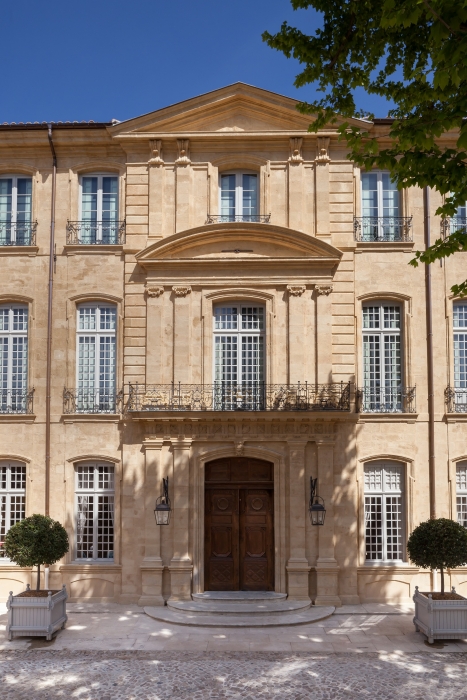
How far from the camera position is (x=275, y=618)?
1481 cm

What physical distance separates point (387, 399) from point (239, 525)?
4.51 m

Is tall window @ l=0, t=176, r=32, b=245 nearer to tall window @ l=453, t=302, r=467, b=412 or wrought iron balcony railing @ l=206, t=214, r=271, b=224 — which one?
wrought iron balcony railing @ l=206, t=214, r=271, b=224

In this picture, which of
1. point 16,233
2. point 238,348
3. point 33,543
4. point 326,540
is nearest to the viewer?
point 33,543

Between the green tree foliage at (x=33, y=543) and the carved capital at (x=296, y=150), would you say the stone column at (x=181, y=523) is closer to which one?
the green tree foliage at (x=33, y=543)

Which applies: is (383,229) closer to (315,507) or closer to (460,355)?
(460,355)

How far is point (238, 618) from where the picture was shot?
48.7 feet

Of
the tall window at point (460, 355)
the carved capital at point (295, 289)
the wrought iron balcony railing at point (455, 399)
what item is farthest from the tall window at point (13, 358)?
the tall window at point (460, 355)

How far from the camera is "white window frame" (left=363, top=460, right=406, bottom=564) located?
16578 millimetres

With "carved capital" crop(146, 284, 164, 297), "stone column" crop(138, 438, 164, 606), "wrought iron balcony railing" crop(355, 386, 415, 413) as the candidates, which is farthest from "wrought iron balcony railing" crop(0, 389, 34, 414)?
"wrought iron balcony railing" crop(355, 386, 415, 413)

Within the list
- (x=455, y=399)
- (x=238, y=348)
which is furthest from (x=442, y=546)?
(x=238, y=348)

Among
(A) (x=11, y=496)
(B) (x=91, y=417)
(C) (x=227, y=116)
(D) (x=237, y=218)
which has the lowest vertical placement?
(A) (x=11, y=496)

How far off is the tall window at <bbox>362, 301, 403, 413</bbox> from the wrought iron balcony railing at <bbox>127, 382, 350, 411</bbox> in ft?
2.88

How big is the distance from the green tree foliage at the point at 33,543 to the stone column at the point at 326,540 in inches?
222

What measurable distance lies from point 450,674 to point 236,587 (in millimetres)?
5882
